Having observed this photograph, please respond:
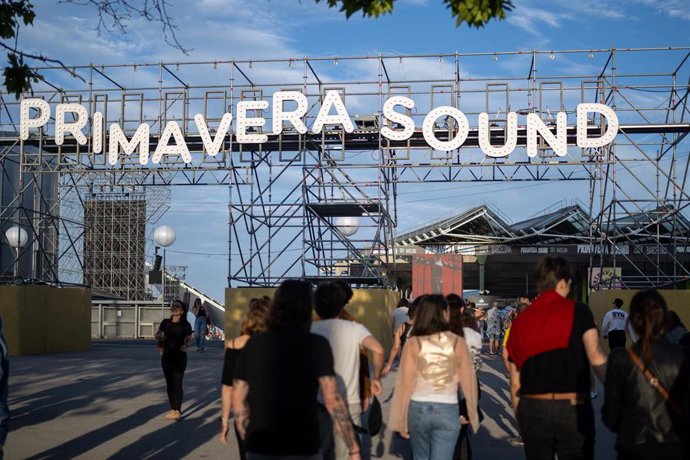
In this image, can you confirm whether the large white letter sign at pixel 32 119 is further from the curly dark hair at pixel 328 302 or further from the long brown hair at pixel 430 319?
the long brown hair at pixel 430 319

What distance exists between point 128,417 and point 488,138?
43.9ft

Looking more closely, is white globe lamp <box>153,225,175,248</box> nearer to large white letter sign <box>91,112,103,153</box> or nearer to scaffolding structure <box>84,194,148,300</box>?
large white letter sign <box>91,112,103,153</box>

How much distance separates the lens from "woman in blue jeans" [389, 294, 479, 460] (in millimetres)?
6121

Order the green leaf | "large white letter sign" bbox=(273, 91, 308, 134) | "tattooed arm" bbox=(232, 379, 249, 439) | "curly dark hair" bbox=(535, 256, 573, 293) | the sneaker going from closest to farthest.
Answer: "tattooed arm" bbox=(232, 379, 249, 439) → "curly dark hair" bbox=(535, 256, 573, 293) → the green leaf → the sneaker → "large white letter sign" bbox=(273, 91, 308, 134)

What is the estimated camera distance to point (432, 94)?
23.9 meters

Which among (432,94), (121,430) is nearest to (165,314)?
(432,94)

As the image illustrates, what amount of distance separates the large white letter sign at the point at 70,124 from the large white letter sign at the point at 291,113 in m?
5.47

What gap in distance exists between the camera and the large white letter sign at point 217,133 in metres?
23.6

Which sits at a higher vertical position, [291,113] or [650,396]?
[291,113]

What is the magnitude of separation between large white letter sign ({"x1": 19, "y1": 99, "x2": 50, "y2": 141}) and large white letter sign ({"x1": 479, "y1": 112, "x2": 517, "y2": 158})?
11.7 metres

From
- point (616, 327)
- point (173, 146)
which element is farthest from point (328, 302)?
point (173, 146)

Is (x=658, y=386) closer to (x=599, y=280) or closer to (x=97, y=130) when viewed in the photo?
(x=599, y=280)

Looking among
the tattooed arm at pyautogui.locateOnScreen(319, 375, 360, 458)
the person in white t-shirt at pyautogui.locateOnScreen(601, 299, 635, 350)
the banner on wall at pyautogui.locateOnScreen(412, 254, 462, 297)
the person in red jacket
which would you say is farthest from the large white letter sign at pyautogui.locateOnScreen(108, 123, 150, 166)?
the tattooed arm at pyautogui.locateOnScreen(319, 375, 360, 458)

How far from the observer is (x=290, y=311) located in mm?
5004
